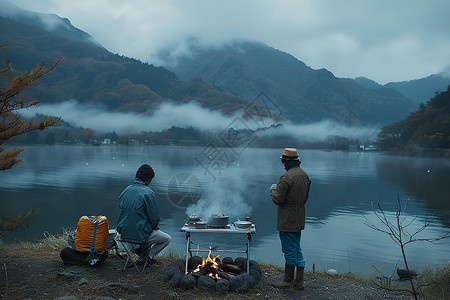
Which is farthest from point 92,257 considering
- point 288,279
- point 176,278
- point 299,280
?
point 299,280

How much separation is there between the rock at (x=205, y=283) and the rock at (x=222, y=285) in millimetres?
94

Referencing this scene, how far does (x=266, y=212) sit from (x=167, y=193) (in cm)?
1016

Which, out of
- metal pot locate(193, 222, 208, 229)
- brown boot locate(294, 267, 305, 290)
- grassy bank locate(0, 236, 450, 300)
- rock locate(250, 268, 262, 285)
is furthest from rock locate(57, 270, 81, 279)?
brown boot locate(294, 267, 305, 290)

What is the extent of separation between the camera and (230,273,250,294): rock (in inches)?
189

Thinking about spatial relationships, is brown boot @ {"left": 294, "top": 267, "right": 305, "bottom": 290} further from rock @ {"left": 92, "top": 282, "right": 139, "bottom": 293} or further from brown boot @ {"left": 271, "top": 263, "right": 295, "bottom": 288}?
rock @ {"left": 92, "top": 282, "right": 139, "bottom": 293}

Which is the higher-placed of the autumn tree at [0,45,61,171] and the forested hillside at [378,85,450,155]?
the forested hillside at [378,85,450,155]

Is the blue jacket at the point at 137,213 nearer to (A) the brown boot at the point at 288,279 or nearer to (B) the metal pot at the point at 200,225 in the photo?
(B) the metal pot at the point at 200,225

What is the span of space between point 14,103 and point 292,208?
4.36 metres

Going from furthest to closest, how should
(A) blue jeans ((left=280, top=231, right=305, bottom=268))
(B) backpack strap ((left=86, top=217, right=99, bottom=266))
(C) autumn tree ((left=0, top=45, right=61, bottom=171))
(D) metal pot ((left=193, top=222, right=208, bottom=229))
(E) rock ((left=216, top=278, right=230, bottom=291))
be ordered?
1. (B) backpack strap ((left=86, top=217, right=99, bottom=266))
2. (D) metal pot ((left=193, top=222, right=208, bottom=229))
3. (C) autumn tree ((left=0, top=45, right=61, bottom=171))
4. (A) blue jeans ((left=280, top=231, right=305, bottom=268))
5. (E) rock ((left=216, top=278, right=230, bottom=291))

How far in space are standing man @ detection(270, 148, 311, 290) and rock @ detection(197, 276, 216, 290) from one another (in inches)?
36.0

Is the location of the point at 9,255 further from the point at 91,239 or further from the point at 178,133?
the point at 178,133

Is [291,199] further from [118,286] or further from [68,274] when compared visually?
[68,274]

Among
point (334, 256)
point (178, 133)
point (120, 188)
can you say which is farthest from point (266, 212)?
point (178, 133)

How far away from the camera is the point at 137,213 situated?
531cm
